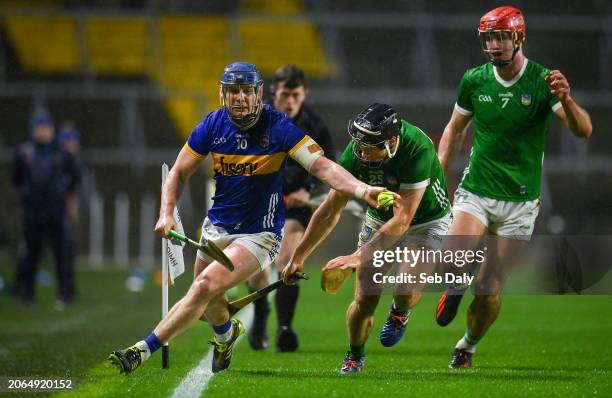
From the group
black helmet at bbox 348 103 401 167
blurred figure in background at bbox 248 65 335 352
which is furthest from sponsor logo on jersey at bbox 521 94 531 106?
blurred figure in background at bbox 248 65 335 352

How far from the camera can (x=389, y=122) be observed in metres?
7.00

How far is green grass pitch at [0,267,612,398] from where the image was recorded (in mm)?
6758

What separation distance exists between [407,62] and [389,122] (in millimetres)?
16297

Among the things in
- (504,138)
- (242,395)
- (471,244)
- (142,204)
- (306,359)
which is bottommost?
(142,204)

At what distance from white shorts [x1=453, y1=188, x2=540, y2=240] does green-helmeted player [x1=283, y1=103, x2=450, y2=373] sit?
0.22 m

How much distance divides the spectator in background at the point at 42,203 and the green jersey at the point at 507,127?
7.38 metres

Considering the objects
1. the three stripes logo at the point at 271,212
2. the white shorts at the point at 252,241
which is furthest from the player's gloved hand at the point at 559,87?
the white shorts at the point at 252,241

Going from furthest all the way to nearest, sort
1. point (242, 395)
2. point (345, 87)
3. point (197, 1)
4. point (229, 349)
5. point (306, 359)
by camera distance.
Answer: point (197, 1) < point (345, 87) < point (306, 359) < point (229, 349) < point (242, 395)

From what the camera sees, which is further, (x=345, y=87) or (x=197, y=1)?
(x=197, y=1)

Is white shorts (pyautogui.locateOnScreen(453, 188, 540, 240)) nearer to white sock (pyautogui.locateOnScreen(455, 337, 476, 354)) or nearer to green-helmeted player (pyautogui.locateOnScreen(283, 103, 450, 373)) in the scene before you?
green-helmeted player (pyautogui.locateOnScreen(283, 103, 450, 373))

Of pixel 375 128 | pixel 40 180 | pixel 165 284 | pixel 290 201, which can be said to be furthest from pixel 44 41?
pixel 375 128

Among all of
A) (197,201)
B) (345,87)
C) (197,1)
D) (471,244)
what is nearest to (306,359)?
(471,244)

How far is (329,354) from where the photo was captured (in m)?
8.93

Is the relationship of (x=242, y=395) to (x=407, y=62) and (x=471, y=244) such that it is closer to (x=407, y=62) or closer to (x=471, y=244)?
(x=471, y=244)
